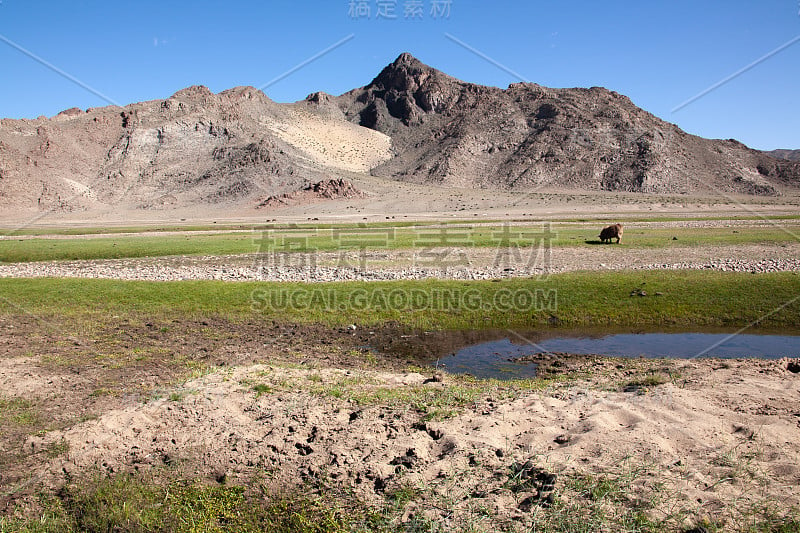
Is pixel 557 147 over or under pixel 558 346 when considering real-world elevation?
over

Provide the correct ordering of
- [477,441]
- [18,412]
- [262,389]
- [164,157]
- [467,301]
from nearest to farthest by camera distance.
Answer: [477,441]
[18,412]
[262,389]
[467,301]
[164,157]

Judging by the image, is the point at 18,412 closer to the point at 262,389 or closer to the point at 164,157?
the point at 262,389

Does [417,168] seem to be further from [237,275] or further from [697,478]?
[697,478]

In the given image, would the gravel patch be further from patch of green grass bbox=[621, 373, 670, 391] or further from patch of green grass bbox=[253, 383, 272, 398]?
patch of green grass bbox=[253, 383, 272, 398]

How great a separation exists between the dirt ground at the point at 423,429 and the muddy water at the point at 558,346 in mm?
1637

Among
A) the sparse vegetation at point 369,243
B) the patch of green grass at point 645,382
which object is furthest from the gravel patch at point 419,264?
the patch of green grass at point 645,382

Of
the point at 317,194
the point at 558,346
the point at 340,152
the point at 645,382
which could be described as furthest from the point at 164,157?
the point at 645,382

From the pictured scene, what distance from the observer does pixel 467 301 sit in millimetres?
18656

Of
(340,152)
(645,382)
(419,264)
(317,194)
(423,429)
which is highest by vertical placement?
(340,152)

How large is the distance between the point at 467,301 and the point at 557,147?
427ft

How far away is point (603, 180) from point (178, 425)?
439 feet

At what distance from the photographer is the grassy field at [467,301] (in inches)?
667

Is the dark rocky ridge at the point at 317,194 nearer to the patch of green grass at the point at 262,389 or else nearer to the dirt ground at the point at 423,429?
the dirt ground at the point at 423,429

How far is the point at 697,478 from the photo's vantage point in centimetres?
611
